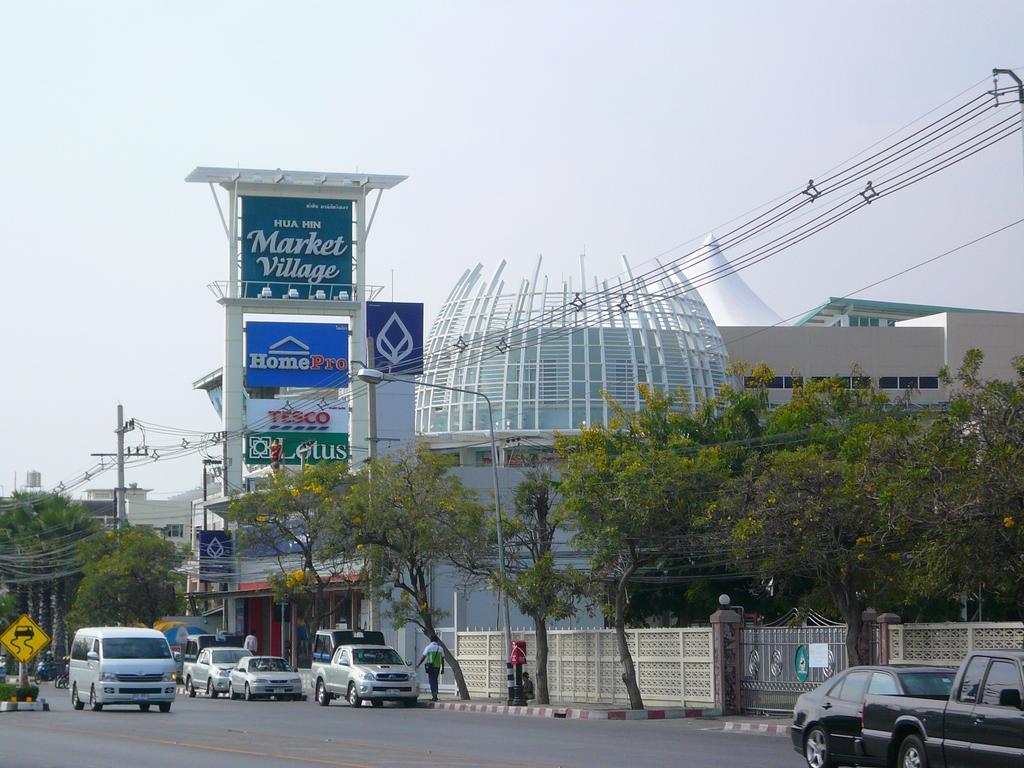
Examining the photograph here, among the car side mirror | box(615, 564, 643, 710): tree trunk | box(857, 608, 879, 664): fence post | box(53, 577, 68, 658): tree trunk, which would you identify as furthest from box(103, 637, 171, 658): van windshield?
box(53, 577, 68, 658): tree trunk

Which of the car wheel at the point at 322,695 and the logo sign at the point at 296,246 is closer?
the car wheel at the point at 322,695

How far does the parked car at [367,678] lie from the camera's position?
36344 millimetres

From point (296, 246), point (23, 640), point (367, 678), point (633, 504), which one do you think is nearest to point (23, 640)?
point (23, 640)

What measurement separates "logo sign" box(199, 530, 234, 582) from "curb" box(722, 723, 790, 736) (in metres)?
38.9

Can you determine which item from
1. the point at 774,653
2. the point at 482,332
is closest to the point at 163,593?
the point at 482,332

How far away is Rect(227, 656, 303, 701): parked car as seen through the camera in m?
40.7

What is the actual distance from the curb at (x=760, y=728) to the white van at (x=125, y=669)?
41.6ft

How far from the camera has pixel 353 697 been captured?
120 feet

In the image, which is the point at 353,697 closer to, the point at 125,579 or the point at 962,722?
the point at 962,722

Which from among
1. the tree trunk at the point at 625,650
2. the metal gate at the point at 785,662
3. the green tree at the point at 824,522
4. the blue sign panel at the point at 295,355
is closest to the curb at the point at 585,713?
the tree trunk at the point at 625,650

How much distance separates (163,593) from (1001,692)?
58100 millimetres

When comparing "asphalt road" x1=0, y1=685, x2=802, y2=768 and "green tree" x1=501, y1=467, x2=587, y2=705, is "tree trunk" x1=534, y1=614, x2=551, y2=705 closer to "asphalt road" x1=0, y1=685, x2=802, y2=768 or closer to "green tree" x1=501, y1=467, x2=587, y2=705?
"green tree" x1=501, y1=467, x2=587, y2=705

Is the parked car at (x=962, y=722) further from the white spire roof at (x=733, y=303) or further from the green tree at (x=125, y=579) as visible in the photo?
the white spire roof at (x=733, y=303)

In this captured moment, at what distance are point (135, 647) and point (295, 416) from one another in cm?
3115
